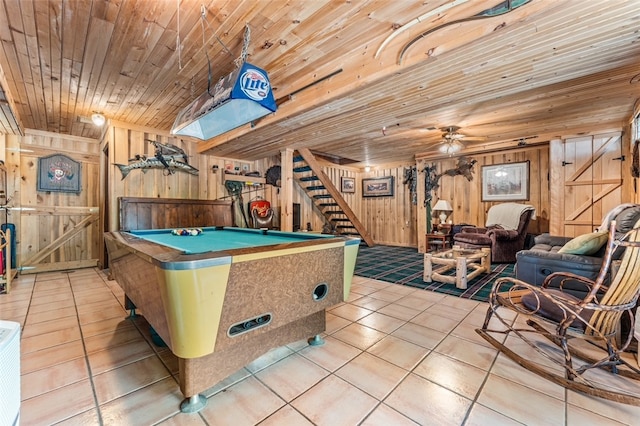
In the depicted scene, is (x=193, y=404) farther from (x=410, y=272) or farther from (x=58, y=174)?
(x=58, y=174)

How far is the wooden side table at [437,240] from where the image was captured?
230 inches

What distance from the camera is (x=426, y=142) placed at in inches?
213

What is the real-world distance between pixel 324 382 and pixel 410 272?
3026 mm

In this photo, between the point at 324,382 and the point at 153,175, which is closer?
the point at 324,382

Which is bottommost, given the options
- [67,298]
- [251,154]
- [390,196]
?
[67,298]

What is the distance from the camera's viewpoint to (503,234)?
15.9 ft

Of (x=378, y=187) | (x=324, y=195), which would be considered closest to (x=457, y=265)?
(x=324, y=195)

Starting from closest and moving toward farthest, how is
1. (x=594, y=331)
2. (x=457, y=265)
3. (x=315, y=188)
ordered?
(x=594, y=331)
(x=457, y=265)
(x=315, y=188)

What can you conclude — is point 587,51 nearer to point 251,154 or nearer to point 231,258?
point 231,258

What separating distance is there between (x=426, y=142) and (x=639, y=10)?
3.85 meters

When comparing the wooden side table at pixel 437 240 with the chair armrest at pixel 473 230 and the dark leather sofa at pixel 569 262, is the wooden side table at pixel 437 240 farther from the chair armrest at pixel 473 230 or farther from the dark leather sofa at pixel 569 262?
the dark leather sofa at pixel 569 262

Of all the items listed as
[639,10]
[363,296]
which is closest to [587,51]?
[639,10]

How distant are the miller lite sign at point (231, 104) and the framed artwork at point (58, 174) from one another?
12.3 ft

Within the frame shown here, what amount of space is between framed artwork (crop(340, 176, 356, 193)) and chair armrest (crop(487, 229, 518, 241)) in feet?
13.0
